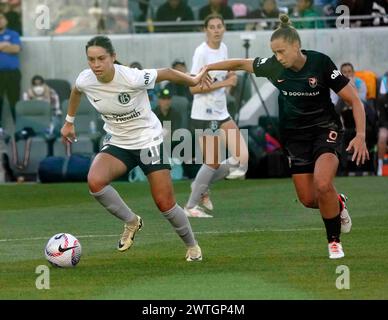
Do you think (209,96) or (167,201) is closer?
(167,201)

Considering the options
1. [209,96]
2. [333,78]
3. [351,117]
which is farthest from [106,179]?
[351,117]

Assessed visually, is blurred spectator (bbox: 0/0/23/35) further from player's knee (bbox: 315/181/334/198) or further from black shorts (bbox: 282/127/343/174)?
player's knee (bbox: 315/181/334/198)

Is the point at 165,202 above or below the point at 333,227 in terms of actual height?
above

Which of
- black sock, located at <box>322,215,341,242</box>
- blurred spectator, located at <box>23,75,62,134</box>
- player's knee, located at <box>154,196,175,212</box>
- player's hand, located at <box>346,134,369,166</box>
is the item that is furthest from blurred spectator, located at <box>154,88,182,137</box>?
player's hand, located at <box>346,134,369,166</box>

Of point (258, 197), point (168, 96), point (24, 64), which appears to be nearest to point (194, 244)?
point (258, 197)

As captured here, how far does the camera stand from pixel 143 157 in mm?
12523

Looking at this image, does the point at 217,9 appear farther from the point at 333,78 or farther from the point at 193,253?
the point at 193,253

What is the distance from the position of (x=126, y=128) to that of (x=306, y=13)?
40.7 ft

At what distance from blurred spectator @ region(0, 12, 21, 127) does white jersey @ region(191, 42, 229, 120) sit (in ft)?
25.0

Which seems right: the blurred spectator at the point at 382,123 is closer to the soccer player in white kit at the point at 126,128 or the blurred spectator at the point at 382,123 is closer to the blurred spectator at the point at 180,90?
the blurred spectator at the point at 180,90

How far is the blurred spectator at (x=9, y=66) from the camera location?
24.3 meters

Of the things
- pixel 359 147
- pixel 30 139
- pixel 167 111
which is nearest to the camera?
pixel 359 147

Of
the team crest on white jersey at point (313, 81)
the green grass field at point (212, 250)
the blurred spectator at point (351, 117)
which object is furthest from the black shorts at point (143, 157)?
the blurred spectator at point (351, 117)
